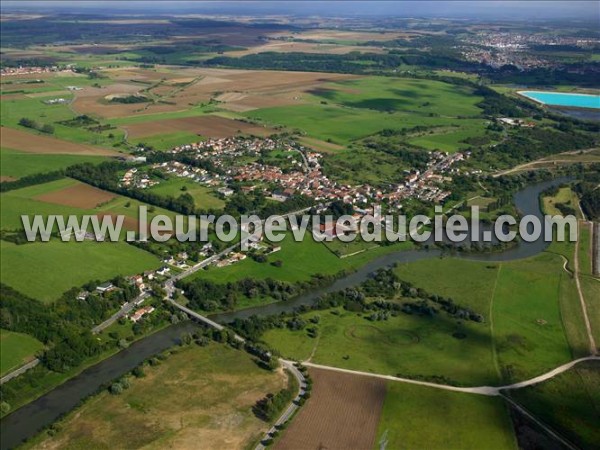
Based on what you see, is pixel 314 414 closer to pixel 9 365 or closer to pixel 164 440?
pixel 164 440

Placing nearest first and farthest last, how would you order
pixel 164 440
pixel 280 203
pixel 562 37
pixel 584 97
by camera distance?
pixel 164 440 → pixel 280 203 → pixel 584 97 → pixel 562 37

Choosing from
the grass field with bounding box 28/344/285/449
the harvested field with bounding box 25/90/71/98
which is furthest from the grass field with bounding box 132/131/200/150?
the grass field with bounding box 28/344/285/449

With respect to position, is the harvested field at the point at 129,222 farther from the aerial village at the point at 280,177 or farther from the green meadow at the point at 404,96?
the green meadow at the point at 404,96

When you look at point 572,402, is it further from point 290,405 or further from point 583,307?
point 290,405

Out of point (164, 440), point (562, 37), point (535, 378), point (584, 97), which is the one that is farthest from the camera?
point (562, 37)

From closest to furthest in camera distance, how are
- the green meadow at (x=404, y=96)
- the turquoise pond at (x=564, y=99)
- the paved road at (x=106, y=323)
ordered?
the paved road at (x=106, y=323)
the green meadow at (x=404, y=96)
the turquoise pond at (x=564, y=99)

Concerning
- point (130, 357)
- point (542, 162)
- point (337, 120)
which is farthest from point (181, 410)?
point (337, 120)

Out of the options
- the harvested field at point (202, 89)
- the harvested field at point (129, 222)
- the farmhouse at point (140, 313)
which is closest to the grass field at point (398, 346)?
the farmhouse at point (140, 313)

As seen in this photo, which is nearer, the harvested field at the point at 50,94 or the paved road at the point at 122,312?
the paved road at the point at 122,312

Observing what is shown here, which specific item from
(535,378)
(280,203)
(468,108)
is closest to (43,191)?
(280,203)
